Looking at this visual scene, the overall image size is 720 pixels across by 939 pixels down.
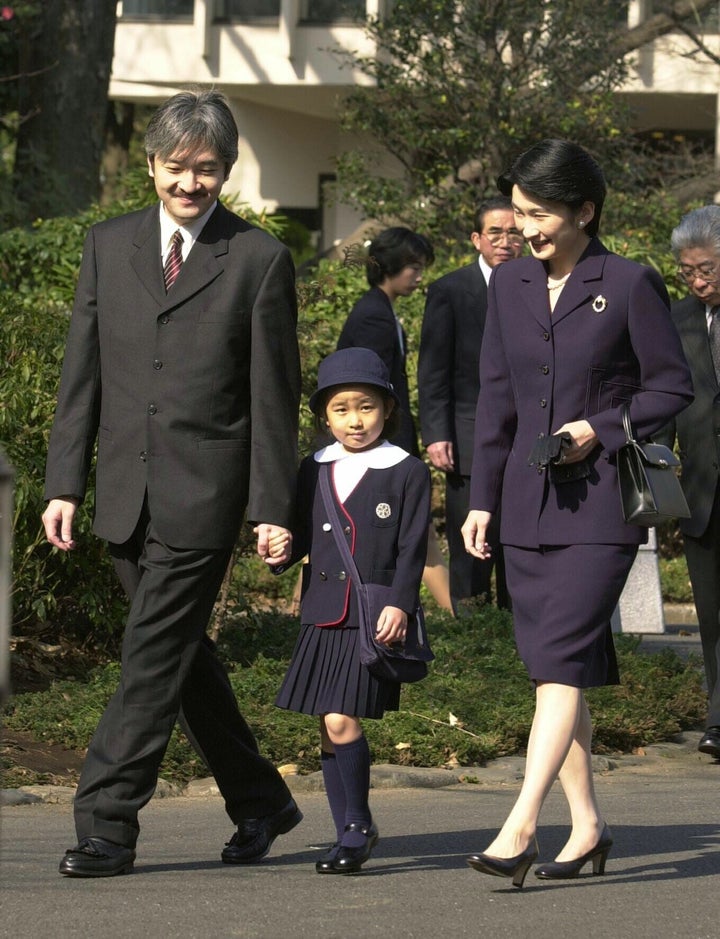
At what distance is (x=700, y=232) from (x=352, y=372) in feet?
7.63

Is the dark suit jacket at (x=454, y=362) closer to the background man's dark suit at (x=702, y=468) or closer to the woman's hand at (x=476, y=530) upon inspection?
the background man's dark suit at (x=702, y=468)

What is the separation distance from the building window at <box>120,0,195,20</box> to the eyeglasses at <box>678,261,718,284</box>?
1880 centimetres

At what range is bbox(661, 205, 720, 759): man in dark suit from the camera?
721cm

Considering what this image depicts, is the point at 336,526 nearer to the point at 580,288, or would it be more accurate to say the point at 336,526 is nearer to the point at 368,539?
the point at 368,539

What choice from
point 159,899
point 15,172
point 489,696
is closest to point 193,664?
point 159,899

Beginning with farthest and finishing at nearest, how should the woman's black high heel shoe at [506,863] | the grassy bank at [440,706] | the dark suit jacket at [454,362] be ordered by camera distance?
1. the dark suit jacket at [454,362]
2. the grassy bank at [440,706]
3. the woman's black high heel shoe at [506,863]

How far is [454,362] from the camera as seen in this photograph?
8.98 m

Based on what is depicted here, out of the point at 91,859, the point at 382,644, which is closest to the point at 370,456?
the point at 382,644

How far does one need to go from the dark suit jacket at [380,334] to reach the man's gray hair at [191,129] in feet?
12.7

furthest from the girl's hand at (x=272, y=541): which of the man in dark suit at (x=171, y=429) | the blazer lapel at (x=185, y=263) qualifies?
the blazer lapel at (x=185, y=263)

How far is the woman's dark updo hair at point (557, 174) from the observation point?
4.91m

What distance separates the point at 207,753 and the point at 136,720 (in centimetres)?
34

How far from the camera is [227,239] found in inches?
198

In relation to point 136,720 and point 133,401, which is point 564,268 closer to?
point 133,401
